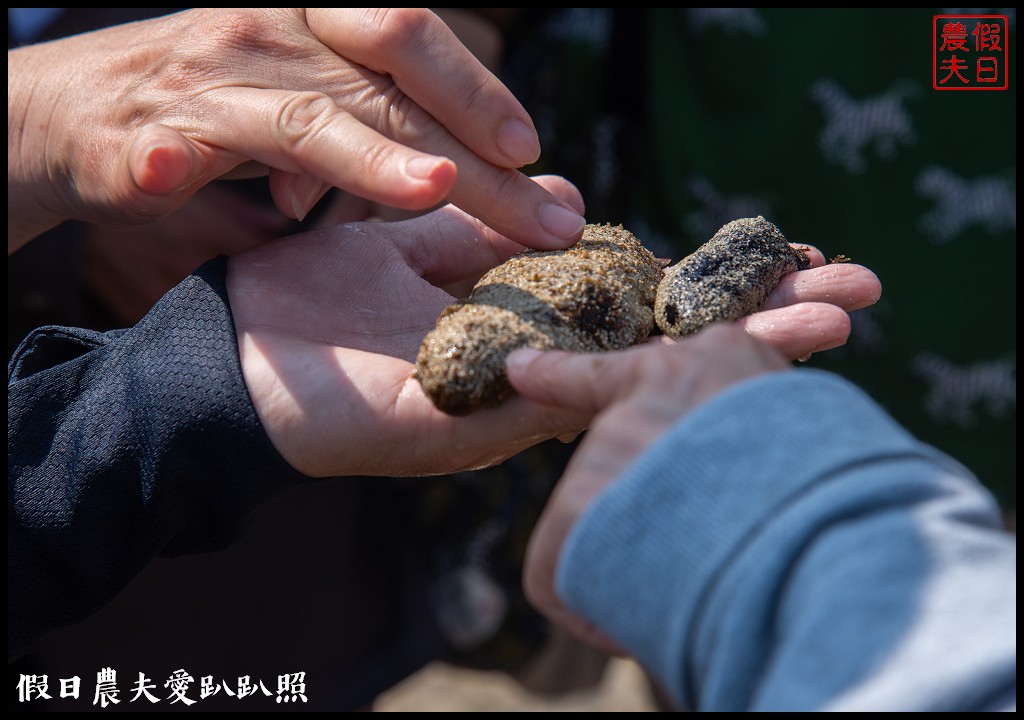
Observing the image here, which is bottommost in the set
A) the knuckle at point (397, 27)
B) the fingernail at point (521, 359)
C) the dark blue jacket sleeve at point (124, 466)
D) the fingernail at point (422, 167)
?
the dark blue jacket sleeve at point (124, 466)

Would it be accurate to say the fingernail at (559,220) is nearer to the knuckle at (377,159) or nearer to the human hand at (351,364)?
the human hand at (351,364)

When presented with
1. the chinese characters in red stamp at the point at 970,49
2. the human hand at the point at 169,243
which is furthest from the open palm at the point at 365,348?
the chinese characters in red stamp at the point at 970,49

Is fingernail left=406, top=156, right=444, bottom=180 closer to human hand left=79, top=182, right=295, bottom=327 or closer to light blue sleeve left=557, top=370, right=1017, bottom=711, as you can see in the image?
light blue sleeve left=557, top=370, right=1017, bottom=711

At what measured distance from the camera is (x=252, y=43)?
1.94 meters

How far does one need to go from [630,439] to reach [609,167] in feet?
6.94

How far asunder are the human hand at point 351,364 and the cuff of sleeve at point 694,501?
0.47 meters

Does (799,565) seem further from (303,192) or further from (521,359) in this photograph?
(303,192)

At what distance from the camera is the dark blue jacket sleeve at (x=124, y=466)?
67.3 inches

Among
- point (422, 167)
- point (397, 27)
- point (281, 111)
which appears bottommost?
point (422, 167)

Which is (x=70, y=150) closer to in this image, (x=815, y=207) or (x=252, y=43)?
(x=252, y=43)

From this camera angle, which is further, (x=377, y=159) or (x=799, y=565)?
(x=377, y=159)

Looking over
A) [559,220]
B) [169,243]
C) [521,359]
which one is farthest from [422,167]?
[169,243]

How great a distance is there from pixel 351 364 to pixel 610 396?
0.69 metres

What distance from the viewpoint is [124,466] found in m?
1.73
